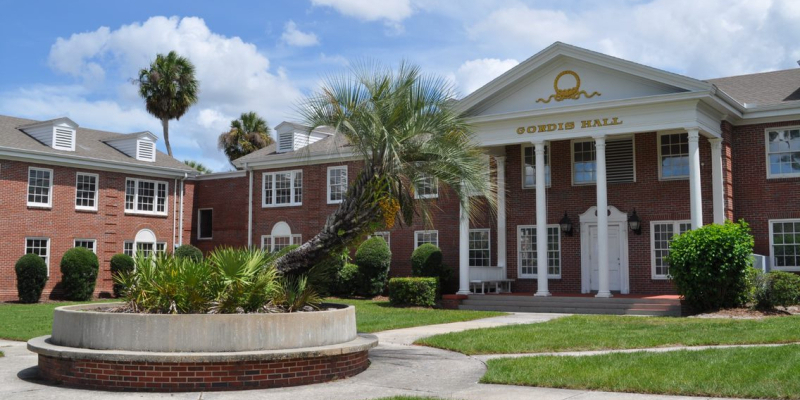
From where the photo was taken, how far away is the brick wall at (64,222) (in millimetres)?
28422

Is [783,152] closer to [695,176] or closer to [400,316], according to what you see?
[695,176]

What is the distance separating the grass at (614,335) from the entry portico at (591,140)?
4.87 m

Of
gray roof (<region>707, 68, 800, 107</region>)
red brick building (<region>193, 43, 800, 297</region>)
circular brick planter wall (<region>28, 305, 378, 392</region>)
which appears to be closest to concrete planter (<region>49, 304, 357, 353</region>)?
circular brick planter wall (<region>28, 305, 378, 392</region>)

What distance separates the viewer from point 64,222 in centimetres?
3019

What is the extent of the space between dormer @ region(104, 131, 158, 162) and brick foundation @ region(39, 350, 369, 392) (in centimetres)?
2521

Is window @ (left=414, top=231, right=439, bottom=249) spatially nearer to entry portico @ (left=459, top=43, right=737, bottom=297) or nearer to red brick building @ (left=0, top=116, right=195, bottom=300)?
entry portico @ (left=459, top=43, right=737, bottom=297)

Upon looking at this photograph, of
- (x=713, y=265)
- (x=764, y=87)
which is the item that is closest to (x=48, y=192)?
(x=713, y=265)

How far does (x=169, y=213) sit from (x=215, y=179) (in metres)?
2.54

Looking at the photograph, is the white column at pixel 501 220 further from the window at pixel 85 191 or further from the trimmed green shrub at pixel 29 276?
the window at pixel 85 191

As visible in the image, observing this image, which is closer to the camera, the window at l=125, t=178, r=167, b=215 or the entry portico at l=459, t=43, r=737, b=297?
the entry portico at l=459, t=43, r=737, b=297

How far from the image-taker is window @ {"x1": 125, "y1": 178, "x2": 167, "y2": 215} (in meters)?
32.8

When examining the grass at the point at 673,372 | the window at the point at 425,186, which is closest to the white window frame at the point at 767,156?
the grass at the point at 673,372

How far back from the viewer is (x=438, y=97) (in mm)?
12141

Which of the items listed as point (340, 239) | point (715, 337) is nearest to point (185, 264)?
point (340, 239)
